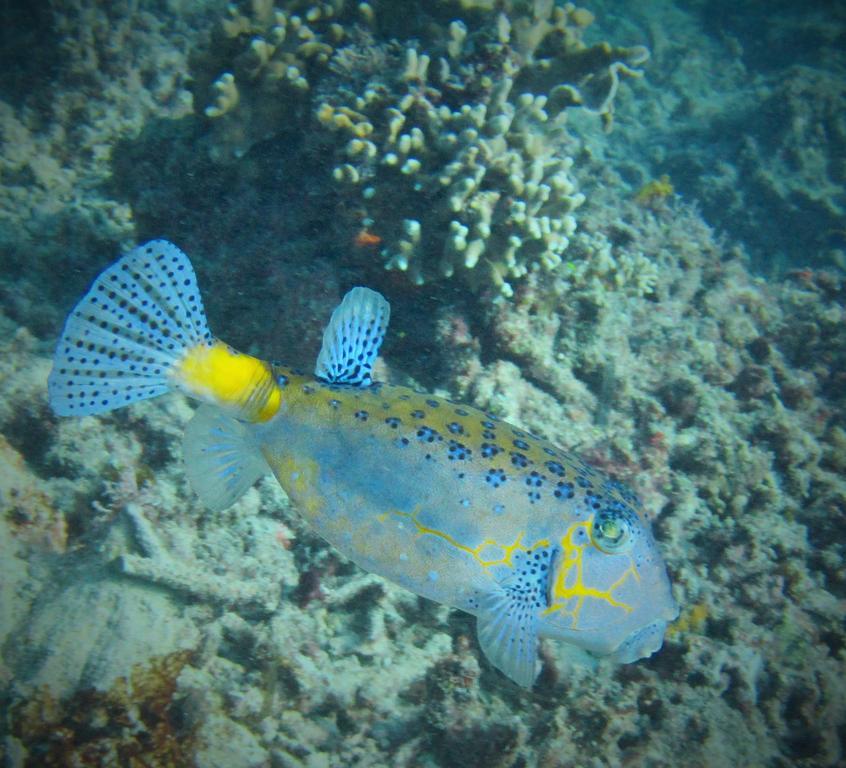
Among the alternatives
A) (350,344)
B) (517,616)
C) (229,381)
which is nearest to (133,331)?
(229,381)

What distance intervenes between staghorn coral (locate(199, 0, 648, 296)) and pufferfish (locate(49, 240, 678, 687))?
1816mm

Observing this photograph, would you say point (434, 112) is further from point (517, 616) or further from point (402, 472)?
point (517, 616)

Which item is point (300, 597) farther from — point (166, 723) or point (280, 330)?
point (280, 330)

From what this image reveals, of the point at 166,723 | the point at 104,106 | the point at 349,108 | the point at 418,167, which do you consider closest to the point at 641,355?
the point at 418,167

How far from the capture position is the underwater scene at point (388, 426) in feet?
10.3

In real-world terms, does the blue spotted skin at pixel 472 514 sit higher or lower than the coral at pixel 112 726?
higher

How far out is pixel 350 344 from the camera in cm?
354

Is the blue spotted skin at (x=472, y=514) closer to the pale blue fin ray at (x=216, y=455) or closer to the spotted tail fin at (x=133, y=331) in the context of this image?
the pale blue fin ray at (x=216, y=455)

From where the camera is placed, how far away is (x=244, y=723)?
11.7 feet

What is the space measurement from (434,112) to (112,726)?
5444mm

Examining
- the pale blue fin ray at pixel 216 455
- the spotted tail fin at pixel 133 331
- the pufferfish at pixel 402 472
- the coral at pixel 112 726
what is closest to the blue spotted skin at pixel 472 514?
the pufferfish at pixel 402 472

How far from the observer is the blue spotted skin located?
9.85 ft

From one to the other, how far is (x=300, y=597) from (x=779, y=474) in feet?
16.9

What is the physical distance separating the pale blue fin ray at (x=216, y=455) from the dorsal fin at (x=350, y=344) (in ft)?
2.34
